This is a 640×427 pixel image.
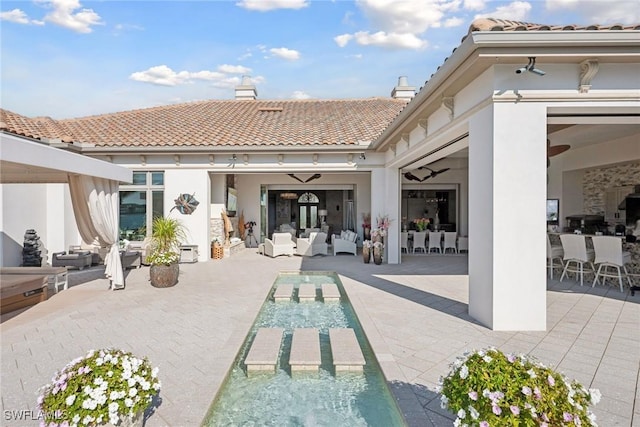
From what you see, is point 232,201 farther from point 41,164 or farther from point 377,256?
point 41,164

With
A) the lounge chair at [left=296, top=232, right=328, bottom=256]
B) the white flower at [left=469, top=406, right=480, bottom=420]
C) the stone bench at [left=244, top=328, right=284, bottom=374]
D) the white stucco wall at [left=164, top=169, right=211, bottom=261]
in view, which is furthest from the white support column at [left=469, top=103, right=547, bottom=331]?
the white stucco wall at [left=164, top=169, right=211, bottom=261]

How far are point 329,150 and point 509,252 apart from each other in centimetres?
740

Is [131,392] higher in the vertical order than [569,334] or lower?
higher

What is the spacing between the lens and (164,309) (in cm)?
596

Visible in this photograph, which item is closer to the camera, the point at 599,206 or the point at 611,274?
the point at 611,274

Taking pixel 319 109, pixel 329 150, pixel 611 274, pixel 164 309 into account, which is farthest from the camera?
pixel 319 109

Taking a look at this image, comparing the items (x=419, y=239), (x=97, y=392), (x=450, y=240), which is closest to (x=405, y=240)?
(x=419, y=239)

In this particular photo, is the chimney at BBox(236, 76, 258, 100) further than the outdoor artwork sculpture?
Yes

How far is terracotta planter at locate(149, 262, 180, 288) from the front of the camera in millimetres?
7562

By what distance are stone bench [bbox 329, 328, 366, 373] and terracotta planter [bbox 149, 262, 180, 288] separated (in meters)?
4.65

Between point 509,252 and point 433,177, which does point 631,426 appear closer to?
point 509,252

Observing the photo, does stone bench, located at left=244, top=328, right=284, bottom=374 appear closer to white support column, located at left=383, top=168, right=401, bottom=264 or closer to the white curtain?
the white curtain

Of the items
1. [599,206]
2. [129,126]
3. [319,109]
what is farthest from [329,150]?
[599,206]

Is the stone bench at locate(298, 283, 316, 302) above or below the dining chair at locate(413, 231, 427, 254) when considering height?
below
